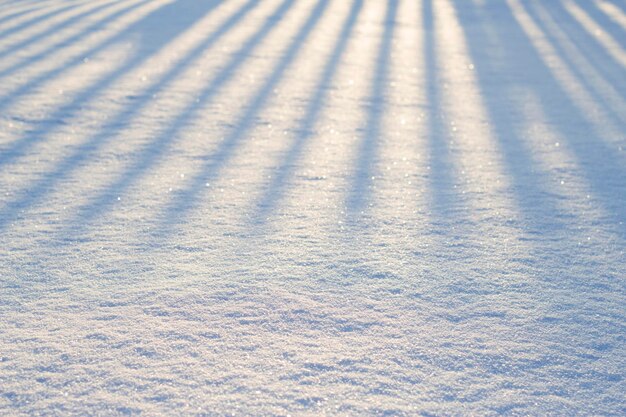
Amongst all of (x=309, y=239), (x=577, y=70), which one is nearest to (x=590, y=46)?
(x=577, y=70)

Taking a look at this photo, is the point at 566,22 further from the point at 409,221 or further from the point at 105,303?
the point at 105,303

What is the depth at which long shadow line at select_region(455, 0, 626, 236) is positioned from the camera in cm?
369

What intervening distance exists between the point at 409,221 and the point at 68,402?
72.2 inches

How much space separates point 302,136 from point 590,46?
4783 mm

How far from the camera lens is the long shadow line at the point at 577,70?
5395 mm

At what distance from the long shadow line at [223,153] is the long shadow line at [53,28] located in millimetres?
2679

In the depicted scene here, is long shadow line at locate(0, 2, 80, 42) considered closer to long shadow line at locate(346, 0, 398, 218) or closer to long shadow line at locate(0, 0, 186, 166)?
long shadow line at locate(0, 0, 186, 166)

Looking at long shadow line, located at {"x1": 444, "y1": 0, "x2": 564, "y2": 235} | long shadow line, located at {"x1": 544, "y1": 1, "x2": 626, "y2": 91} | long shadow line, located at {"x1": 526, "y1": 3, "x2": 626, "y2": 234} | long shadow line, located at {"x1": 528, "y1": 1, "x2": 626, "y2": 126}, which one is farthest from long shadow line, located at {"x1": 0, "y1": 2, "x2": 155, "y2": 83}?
long shadow line, located at {"x1": 544, "y1": 1, "x2": 626, "y2": 91}

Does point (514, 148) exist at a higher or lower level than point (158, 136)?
lower

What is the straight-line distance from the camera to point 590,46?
817 centimetres

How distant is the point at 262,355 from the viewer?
2.35 m

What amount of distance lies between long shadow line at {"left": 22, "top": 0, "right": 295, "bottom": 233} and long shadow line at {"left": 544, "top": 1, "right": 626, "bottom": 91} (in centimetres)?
339

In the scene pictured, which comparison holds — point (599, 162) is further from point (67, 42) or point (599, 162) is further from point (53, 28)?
point (53, 28)

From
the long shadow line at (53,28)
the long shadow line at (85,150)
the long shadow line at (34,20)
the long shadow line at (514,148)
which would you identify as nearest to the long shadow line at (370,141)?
the long shadow line at (514,148)
